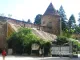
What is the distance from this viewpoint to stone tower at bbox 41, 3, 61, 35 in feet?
264

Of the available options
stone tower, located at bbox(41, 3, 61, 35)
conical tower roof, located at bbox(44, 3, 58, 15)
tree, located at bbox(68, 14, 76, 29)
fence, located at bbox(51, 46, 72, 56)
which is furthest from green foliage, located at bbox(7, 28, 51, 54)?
tree, located at bbox(68, 14, 76, 29)

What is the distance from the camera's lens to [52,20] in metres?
80.8

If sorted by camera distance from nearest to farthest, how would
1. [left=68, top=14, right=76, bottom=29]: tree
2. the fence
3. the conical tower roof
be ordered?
1. the fence
2. the conical tower roof
3. [left=68, top=14, right=76, bottom=29]: tree

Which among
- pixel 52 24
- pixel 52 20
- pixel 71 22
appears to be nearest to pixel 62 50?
pixel 52 20

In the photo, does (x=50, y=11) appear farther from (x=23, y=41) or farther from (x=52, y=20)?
(x=23, y=41)

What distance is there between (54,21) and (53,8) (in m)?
4.39

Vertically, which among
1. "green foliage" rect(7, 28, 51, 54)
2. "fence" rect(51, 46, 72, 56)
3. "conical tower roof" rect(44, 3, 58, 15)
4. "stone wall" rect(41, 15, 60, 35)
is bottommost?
"fence" rect(51, 46, 72, 56)

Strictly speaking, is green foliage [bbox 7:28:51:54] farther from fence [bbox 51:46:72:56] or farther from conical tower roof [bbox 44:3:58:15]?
conical tower roof [bbox 44:3:58:15]

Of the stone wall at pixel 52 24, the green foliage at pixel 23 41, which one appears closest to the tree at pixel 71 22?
the stone wall at pixel 52 24

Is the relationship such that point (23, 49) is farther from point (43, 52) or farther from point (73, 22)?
point (73, 22)

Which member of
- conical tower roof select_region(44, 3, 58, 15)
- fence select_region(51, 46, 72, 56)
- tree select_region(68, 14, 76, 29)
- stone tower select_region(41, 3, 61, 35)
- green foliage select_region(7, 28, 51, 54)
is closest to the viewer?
fence select_region(51, 46, 72, 56)

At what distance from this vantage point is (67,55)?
131ft

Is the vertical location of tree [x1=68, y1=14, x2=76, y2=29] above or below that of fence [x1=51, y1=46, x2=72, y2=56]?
above

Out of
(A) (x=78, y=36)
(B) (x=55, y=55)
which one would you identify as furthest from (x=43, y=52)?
(A) (x=78, y=36)
